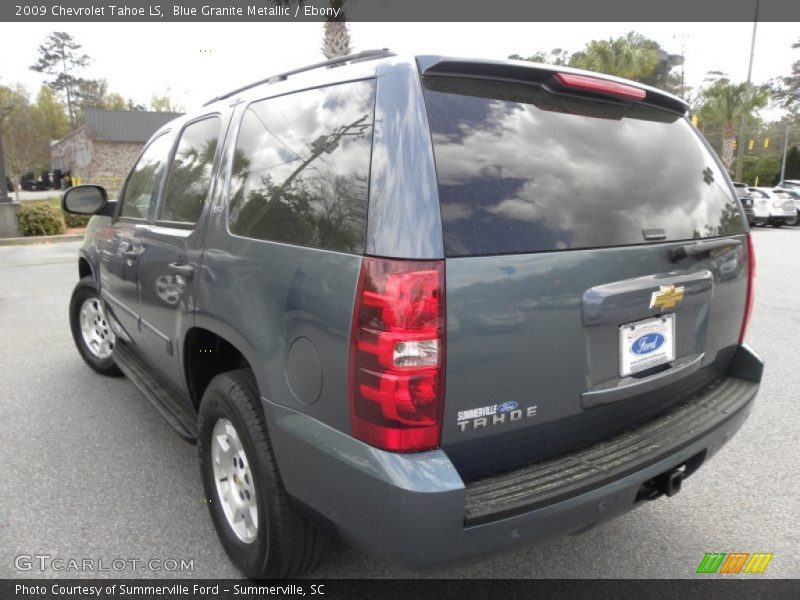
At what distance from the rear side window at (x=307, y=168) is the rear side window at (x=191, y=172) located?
31 centimetres

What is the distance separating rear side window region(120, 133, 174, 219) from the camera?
11.3 feet

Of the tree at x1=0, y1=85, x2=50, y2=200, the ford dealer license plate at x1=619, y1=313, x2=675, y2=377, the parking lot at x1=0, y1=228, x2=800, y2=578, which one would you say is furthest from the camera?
the tree at x1=0, y1=85, x2=50, y2=200

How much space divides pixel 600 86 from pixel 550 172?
434mm

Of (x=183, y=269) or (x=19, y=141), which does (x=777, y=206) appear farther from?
(x=19, y=141)

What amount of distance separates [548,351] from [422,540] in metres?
0.67

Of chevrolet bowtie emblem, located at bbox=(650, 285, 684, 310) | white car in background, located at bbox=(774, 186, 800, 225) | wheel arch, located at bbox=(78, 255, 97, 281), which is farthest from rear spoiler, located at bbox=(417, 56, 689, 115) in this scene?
white car in background, located at bbox=(774, 186, 800, 225)

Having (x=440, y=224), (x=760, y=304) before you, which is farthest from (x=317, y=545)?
(x=760, y=304)

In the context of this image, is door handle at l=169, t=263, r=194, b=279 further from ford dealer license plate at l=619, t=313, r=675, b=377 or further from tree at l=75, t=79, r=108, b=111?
tree at l=75, t=79, r=108, b=111

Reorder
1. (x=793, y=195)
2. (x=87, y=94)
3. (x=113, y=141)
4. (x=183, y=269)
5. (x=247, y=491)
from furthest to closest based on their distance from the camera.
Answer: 1. (x=87, y=94)
2. (x=113, y=141)
3. (x=793, y=195)
4. (x=183, y=269)
5. (x=247, y=491)

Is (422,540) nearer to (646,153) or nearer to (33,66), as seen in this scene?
(646,153)

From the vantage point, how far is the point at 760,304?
7.57m

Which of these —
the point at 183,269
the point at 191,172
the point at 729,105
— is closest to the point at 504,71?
the point at 183,269

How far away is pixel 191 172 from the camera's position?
2.95m

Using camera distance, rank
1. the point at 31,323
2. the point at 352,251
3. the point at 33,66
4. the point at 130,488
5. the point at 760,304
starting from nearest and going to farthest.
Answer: the point at 352,251 < the point at 130,488 < the point at 31,323 < the point at 760,304 < the point at 33,66
